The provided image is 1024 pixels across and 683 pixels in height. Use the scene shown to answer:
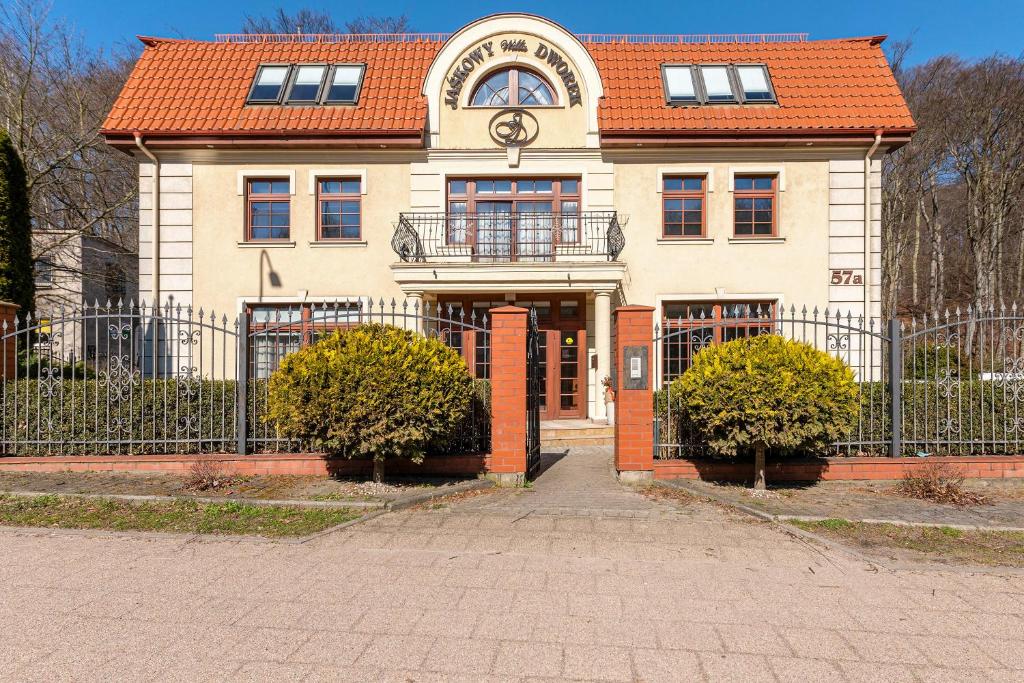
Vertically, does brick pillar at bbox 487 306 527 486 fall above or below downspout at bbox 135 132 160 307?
below

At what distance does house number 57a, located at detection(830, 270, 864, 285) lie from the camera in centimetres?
1173

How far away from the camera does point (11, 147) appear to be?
10.5 metres

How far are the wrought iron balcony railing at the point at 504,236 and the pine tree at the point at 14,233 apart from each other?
278 inches

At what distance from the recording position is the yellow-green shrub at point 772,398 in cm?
620

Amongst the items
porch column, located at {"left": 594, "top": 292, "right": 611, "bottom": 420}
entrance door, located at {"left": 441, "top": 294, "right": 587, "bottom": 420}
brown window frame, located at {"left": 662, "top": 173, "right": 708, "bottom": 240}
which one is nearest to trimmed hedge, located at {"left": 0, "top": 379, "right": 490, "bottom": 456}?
porch column, located at {"left": 594, "top": 292, "right": 611, "bottom": 420}

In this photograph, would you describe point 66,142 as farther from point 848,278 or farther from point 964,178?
point 964,178

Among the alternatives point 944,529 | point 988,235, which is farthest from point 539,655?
point 988,235

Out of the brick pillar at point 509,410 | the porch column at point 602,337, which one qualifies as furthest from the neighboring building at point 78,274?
the brick pillar at point 509,410

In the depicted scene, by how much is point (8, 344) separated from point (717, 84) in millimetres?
14410

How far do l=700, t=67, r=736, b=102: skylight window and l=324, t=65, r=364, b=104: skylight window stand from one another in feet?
26.4

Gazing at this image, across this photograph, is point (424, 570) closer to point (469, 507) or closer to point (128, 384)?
point (469, 507)

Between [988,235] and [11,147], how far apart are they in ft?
101

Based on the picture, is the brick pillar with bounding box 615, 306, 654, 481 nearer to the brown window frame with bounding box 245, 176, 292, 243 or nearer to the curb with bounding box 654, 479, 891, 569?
the curb with bounding box 654, 479, 891, 569

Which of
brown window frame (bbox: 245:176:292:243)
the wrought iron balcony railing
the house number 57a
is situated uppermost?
brown window frame (bbox: 245:176:292:243)
